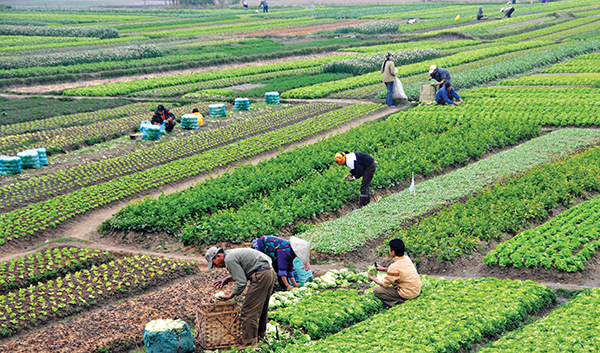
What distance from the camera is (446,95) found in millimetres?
29250

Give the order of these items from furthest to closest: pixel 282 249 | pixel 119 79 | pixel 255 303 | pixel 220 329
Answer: pixel 119 79 < pixel 282 249 < pixel 220 329 < pixel 255 303

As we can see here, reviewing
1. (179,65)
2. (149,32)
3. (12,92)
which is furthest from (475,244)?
(149,32)

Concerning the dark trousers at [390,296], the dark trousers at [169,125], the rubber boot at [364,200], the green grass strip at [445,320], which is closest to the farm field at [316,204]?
the green grass strip at [445,320]

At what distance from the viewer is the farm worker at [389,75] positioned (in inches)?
1137

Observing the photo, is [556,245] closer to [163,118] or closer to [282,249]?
[282,249]

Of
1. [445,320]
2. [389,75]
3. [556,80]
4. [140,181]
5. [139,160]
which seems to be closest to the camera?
[445,320]

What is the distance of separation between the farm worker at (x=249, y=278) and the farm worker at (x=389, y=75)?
65.2 ft

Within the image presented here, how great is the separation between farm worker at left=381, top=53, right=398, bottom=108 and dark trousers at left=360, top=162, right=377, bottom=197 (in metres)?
12.3

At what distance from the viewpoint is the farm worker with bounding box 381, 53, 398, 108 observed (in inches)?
1137

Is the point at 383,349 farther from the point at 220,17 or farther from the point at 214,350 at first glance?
the point at 220,17

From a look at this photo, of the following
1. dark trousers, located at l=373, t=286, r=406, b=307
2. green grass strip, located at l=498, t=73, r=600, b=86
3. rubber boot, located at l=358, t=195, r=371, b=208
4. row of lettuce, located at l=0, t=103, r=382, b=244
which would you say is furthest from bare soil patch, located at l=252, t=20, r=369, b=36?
dark trousers, located at l=373, t=286, r=406, b=307

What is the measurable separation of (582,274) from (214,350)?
305 inches

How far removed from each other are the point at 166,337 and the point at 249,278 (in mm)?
1585

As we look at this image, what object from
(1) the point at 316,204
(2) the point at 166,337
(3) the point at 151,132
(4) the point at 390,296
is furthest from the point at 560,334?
(3) the point at 151,132
